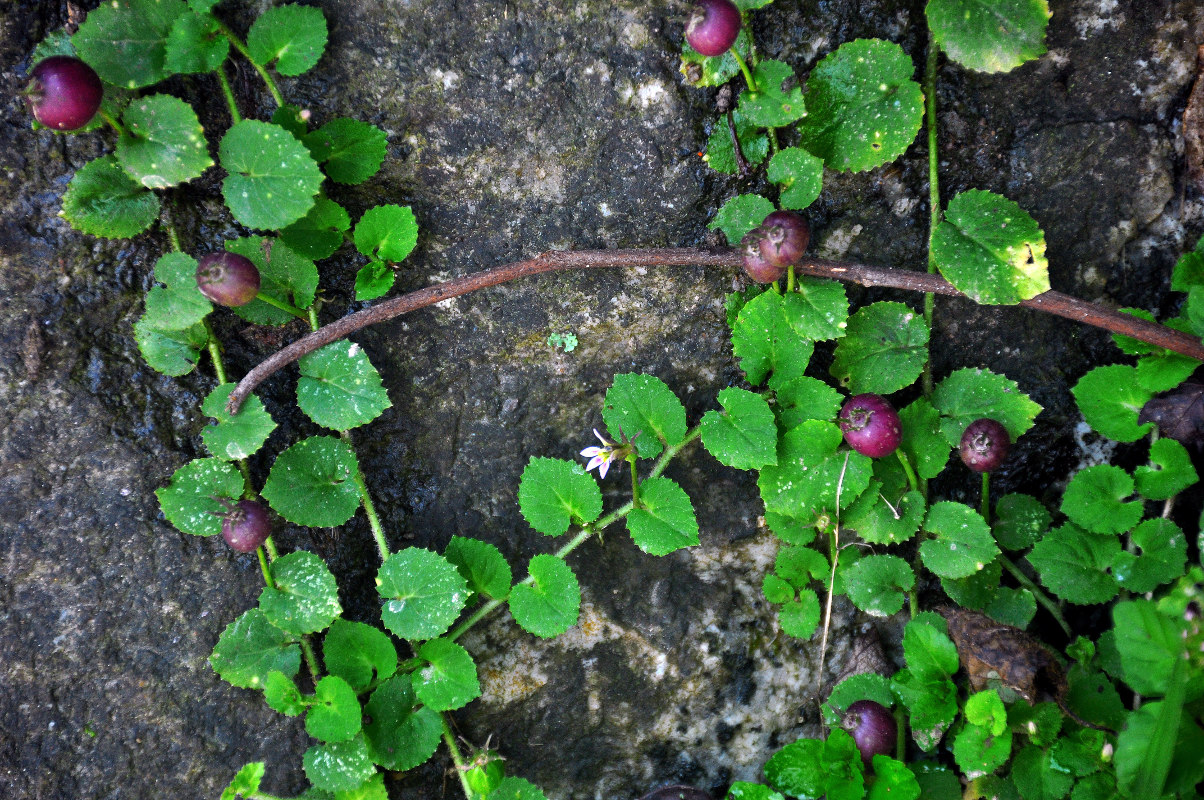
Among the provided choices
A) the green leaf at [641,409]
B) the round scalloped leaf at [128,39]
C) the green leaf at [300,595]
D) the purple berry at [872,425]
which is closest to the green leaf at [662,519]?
the green leaf at [641,409]

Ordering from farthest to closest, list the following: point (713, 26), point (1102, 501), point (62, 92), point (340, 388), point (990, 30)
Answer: point (1102, 501)
point (340, 388)
point (990, 30)
point (713, 26)
point (62, 92)

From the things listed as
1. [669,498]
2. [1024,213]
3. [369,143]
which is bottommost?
[669,498]

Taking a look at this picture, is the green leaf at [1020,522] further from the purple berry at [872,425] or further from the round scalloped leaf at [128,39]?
Result: the round scalloped leaf at [128,39]

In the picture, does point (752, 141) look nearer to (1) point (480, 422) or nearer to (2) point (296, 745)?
(1) point (480, 422)

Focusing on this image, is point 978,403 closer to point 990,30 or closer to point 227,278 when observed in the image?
point 990,30

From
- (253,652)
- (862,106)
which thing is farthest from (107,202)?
(862,106)

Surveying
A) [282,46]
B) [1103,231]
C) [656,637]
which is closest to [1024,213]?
[1103,231]
